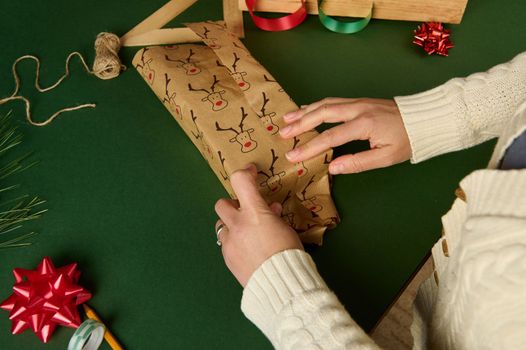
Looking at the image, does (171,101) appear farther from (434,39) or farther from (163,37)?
(434,39)

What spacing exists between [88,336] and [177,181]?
11.5 inches

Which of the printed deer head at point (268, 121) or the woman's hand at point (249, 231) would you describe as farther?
the printed deer head at point (268, 121)

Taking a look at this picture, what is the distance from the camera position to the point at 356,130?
0.78 meters

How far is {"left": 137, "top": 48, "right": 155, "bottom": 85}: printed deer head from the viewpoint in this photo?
0.90 metres

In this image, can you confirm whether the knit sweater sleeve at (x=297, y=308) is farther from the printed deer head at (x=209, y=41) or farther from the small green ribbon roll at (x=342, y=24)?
the small green ribbon roll at (x=342, y=24)

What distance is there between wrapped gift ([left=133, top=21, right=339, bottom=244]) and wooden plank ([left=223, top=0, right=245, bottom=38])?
98 millimetres

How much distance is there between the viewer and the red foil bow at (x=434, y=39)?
0.98 metres

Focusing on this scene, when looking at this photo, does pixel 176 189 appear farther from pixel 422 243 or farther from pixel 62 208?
pixel 422 243

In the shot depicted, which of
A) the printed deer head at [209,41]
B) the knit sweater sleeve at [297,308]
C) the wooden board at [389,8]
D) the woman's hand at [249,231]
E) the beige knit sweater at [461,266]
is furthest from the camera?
the wooden board at [389,8]

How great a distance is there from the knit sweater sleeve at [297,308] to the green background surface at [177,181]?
12 centimetres

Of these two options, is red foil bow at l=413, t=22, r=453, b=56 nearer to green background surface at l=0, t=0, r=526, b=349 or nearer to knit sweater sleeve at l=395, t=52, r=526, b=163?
green background surface at l=0, t=0, r=526, b=349

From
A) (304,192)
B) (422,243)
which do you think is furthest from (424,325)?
(304,192)

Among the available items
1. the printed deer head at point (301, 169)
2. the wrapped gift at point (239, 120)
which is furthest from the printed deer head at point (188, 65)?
the printed deer head at point (301, 169)

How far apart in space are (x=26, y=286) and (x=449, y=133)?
A: 0.69 m
